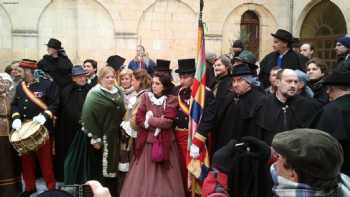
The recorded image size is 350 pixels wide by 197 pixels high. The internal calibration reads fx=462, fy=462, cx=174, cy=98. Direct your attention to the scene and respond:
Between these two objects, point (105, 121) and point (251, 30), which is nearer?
point (105, 121)

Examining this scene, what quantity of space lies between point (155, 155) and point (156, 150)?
0.06 meters

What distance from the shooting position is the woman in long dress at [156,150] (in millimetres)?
5652

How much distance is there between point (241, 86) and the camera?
5.27m

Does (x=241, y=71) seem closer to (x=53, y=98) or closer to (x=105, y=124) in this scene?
(x=105, y=124)

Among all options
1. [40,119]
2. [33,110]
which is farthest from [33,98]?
[40,119]

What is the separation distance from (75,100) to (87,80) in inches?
16.5

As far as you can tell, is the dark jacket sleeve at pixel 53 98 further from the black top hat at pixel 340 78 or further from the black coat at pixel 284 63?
the black top hat at pixel 340 78

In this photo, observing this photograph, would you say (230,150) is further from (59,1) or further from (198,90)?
(59,1)

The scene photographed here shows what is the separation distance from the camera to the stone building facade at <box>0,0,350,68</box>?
476 inches

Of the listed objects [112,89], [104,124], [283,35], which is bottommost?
[104,124]

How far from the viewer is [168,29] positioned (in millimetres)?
13047

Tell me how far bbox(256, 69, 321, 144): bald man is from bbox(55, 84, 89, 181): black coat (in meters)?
3.12

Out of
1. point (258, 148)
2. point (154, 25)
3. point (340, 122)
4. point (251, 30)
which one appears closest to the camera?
point (258, 148)

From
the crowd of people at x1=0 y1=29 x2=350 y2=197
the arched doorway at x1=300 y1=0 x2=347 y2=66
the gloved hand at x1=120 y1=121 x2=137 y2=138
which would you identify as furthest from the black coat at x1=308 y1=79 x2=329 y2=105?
the arched doorway at x1=300 y1=0 x2=347 y2=66
